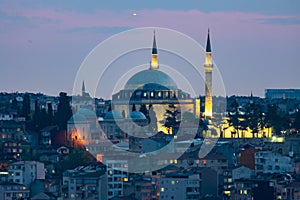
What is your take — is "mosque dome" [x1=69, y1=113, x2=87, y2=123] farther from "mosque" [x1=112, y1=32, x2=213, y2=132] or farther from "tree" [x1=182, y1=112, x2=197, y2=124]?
"mosque" [x1=112, y1=32, x2=213, y2=132]

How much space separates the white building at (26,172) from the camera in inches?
1457

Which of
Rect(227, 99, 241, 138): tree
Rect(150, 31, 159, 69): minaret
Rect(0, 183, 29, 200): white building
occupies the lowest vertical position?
Rect(0, 183, 29, 200): white building

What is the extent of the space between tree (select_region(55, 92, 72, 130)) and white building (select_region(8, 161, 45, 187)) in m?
13.4

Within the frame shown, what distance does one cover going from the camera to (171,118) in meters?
58.9

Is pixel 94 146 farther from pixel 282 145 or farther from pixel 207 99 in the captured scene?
pixel 207 99

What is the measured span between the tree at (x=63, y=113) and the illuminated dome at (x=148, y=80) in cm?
1249

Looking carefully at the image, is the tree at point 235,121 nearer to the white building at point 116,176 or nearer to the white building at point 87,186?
the white building at point 116,176

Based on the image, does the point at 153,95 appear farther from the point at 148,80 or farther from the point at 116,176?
the point at 116,176

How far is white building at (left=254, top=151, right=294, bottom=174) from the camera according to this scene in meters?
38.5

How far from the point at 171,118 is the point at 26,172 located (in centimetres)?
2176

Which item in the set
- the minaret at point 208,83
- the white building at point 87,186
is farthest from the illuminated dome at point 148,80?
the white building at point 87,186

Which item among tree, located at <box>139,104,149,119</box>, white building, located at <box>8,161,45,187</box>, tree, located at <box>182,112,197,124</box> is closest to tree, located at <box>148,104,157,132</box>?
tree, located at <box>139,104,149,119</box>

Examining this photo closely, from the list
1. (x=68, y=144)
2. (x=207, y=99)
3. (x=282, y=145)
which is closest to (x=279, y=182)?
(x=282, y=145)

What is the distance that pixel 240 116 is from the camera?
54.9 meters
